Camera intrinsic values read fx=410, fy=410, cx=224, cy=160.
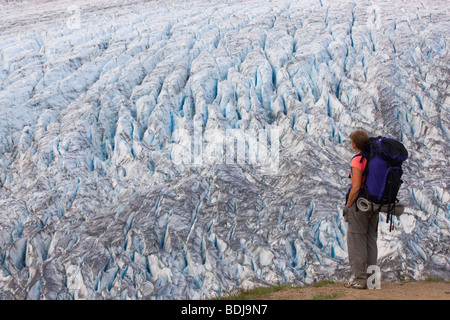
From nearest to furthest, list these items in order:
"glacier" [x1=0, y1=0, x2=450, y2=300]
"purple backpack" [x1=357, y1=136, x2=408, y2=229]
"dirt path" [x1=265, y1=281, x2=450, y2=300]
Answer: "purple backpack" [x1=357, y1=136, x2=408, y2=229], "dirt path" [x1=265, y1=281, x2=450, y2=300], "glacier" [x1=0, y1=0, x2=450, y2=300]

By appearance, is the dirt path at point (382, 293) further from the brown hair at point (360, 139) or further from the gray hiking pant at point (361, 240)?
the brown hair at point (360, 139)

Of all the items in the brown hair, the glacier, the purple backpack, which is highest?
the brown hair

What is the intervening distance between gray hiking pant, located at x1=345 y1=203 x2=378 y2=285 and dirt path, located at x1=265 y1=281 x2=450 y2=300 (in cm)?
33

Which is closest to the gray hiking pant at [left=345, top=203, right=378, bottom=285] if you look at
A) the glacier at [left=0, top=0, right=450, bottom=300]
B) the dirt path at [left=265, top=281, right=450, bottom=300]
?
the dirt path at [left=265, top=281, right=450, bottom=300]

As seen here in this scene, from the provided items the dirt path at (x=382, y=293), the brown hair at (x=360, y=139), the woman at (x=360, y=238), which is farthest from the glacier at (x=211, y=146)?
the brown hair at (x=360, y=139)

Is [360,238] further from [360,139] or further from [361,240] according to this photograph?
[360,139]

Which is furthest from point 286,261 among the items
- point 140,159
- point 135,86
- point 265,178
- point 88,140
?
point 135,86

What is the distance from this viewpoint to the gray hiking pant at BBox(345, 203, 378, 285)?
230 inches

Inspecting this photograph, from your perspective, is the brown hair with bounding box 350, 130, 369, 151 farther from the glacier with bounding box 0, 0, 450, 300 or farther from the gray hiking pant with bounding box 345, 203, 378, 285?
the glacier with bounding box 0, 0, 450, 300

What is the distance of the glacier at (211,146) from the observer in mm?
11805

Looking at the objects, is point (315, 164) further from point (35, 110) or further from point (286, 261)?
point (35, 110)

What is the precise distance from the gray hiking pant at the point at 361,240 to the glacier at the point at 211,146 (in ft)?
17.5

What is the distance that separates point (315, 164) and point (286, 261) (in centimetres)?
418

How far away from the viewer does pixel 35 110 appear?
58.1 ft
